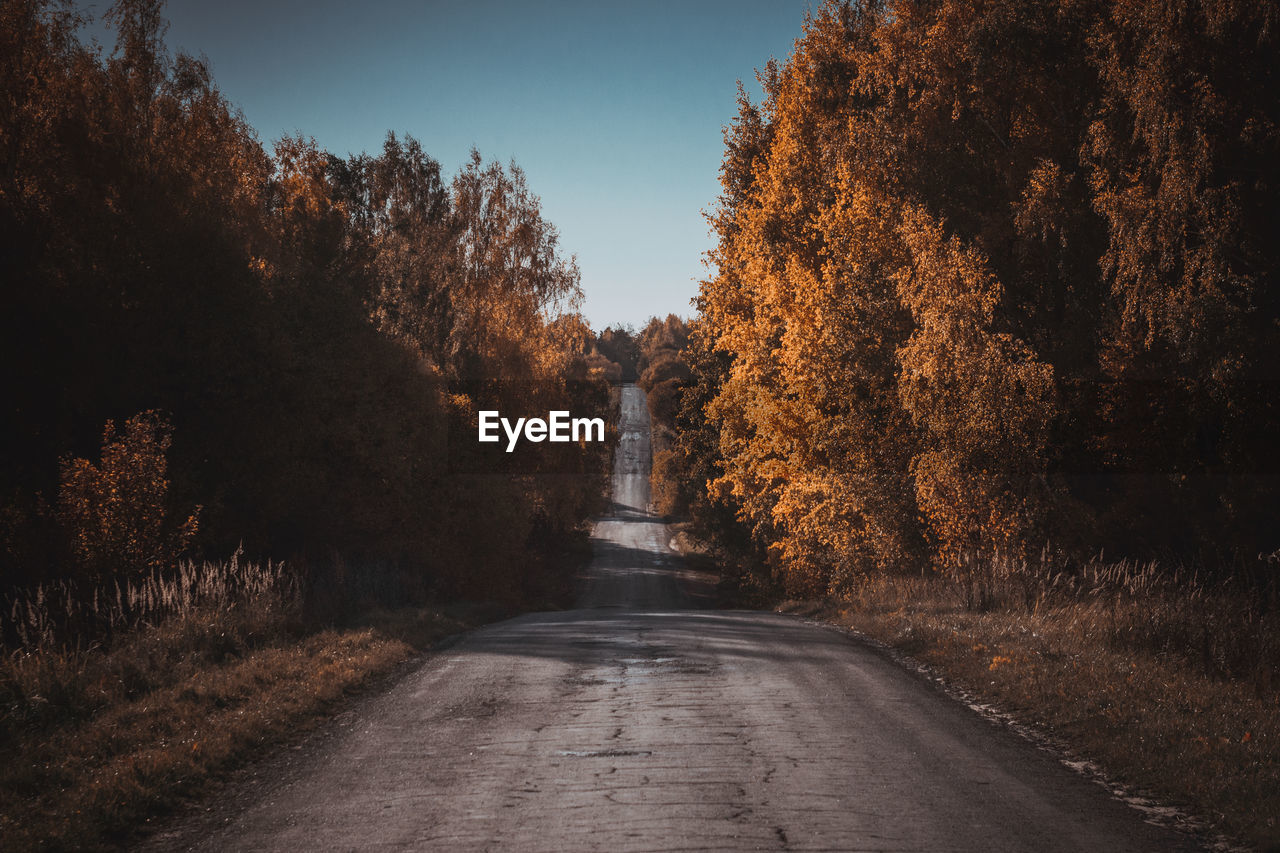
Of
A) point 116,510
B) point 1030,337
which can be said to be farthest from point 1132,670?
point 116,510

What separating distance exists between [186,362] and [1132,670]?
2172cm

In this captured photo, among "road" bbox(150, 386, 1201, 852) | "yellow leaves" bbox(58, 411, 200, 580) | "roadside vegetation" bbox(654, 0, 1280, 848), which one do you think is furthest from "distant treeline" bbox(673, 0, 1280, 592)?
"yellow leaves" bbox(58, 411, 200, 580)

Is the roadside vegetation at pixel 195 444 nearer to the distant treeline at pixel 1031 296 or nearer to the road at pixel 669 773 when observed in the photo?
the road at pixel 669 773

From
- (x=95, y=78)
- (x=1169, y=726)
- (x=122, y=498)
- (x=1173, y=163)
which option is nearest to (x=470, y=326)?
(x=95, y=78)

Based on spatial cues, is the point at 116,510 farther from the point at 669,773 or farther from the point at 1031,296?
the point at 1031,296

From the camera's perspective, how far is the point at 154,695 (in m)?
10.3

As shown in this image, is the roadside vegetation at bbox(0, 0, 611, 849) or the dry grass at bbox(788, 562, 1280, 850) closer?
the dry grass at bbox(788, 562, 1280, 850)

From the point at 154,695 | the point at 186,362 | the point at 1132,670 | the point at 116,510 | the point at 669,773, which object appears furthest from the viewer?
the point at 186,362

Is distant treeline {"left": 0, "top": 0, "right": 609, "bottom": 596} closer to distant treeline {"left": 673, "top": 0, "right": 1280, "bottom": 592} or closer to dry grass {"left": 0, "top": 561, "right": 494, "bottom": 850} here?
dry grass {"left": 0, "top": 561, "right": 494, "bottom": 850}

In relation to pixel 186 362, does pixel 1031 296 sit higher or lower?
higher

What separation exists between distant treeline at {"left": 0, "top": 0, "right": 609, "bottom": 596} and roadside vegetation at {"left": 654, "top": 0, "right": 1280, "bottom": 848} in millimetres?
10791

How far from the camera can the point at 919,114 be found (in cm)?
2434

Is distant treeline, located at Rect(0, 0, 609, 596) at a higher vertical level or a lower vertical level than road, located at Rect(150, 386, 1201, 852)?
higher

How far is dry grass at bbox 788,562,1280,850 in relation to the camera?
736 cm
